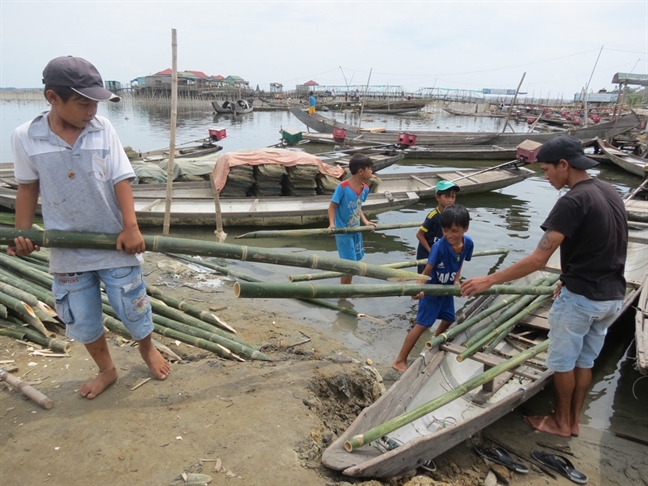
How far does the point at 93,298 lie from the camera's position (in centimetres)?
261

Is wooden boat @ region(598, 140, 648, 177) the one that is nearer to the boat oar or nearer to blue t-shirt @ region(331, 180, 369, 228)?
blue t-shirt @ region(331, 180, 369, 228)

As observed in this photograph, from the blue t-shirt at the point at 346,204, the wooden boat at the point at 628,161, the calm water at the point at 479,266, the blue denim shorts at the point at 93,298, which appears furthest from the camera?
the wooden boat at the point at 628,161

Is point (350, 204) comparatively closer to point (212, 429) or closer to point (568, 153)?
point (568, 153)

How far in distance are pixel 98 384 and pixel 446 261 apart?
306 centimetres

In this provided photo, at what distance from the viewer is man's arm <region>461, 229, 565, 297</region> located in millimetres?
2844

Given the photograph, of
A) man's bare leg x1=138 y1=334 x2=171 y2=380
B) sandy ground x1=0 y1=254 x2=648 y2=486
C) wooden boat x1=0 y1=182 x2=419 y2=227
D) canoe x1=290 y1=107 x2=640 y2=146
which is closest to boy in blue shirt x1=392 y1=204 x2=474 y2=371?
sandy ground x1=0 y1=254 x2=648 y2=486

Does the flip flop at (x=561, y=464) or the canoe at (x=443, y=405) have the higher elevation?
the canoe at (x=443, y=405)

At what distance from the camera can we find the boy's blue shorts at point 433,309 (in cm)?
409

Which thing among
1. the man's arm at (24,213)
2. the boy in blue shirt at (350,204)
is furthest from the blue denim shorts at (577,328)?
the man's arm at (24,213)

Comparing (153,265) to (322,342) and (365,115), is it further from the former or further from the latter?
(365,115)

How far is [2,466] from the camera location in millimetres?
2205

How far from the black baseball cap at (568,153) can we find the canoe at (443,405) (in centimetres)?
175

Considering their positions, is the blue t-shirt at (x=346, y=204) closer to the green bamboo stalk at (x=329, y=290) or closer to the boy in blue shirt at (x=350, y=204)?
the boy in blue shirt at (x=350, y=204)

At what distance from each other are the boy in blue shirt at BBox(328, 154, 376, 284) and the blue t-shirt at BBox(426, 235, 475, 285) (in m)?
1.79
